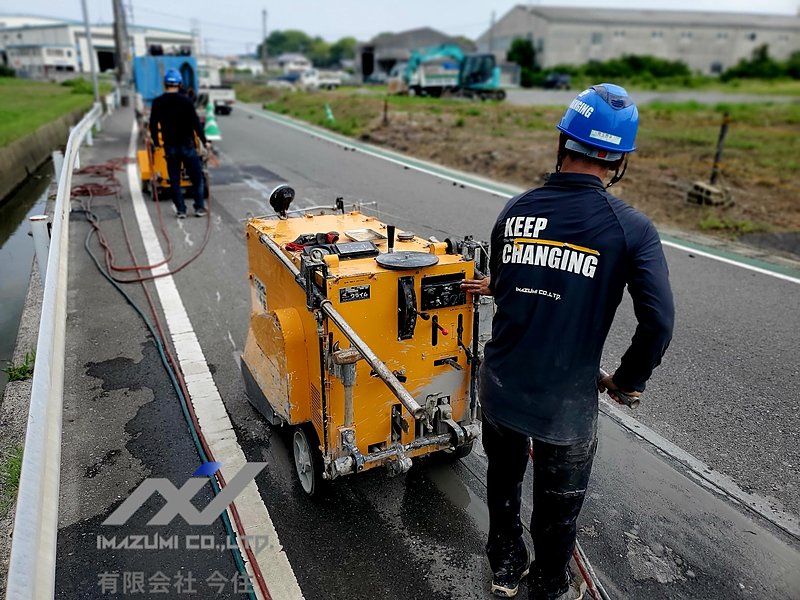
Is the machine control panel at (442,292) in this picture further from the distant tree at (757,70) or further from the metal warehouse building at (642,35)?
the distant tree at (757,70)

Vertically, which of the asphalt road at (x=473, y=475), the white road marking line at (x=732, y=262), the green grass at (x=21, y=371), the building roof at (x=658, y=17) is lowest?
the asphalt road at (x=473, y=475)

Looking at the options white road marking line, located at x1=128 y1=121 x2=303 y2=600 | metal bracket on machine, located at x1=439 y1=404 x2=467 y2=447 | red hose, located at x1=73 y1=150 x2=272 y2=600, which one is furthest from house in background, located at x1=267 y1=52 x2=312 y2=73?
metal bracket on machine, located at x1=439 y1=404 x2=467 y2=447

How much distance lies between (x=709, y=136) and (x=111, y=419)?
19.5 m

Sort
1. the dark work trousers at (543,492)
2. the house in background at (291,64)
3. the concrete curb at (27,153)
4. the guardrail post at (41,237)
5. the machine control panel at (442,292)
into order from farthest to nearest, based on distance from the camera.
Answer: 1. the house in background at (291,64)
2. the concrete curb at (27,153)
3. the guardrail post at (41,237)
4. the machine control panel at (442,292)
5. the dark work trousers at (543,492)

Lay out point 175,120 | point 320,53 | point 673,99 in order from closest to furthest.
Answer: point 175,120, point 673,99, point 320,53

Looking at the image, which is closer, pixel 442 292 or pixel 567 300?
pixel 567 300

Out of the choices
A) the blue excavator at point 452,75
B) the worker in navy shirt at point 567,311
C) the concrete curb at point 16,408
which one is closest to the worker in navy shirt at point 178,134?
the concrete curb at point 16,408

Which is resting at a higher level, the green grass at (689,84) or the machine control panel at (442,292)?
the green grass at (689,84)

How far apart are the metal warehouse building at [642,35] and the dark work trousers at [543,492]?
70296 millimetres

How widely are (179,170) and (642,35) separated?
7231 cm

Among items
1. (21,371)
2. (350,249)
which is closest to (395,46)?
(21,371)

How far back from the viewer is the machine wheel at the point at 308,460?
326 centimetres

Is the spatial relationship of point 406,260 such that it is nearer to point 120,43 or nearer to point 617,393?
point 617,393

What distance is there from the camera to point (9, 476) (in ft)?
10.8
